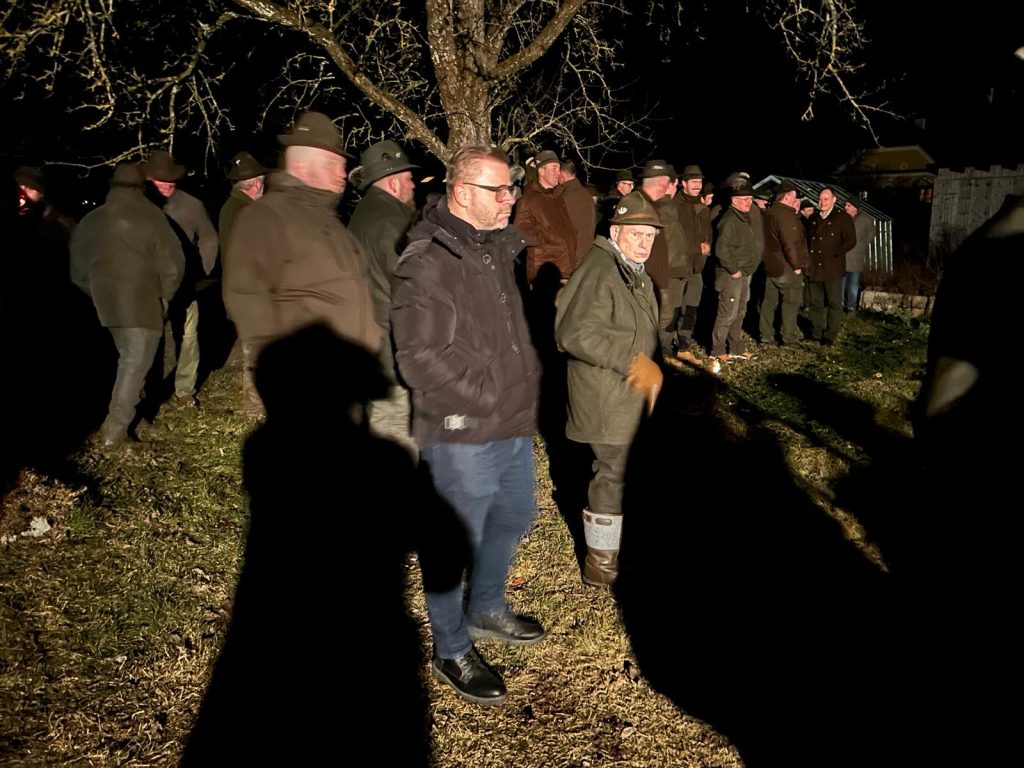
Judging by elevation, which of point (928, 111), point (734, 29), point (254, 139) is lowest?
point (254, 139)

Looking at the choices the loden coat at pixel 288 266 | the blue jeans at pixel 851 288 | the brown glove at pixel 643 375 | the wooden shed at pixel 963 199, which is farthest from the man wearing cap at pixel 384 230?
the wooden shed at pixel 963 199

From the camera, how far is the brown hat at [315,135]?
135 inches

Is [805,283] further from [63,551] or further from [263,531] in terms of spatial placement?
[63,551]

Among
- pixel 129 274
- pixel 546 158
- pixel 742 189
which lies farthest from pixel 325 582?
pixel 742 189

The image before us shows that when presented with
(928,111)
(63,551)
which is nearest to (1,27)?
(63,551)

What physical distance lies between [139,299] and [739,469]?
494 centimetres

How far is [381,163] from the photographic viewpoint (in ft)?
15.6

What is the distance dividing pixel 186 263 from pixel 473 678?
5.35 meters

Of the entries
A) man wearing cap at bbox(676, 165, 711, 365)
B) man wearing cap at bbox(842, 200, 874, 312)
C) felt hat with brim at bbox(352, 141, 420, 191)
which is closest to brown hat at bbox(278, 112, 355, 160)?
felt hat with brim at bbox(352, 141, 420, 191)

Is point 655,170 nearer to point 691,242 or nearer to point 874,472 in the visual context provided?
point 691,242

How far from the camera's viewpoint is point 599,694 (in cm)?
301

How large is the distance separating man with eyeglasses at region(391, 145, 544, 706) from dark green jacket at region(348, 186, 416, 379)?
158 cm

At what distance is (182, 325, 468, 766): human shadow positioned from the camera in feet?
9.18

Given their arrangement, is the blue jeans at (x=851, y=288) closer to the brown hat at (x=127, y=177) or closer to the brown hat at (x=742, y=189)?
the brown hat at (x=742, y=189)
